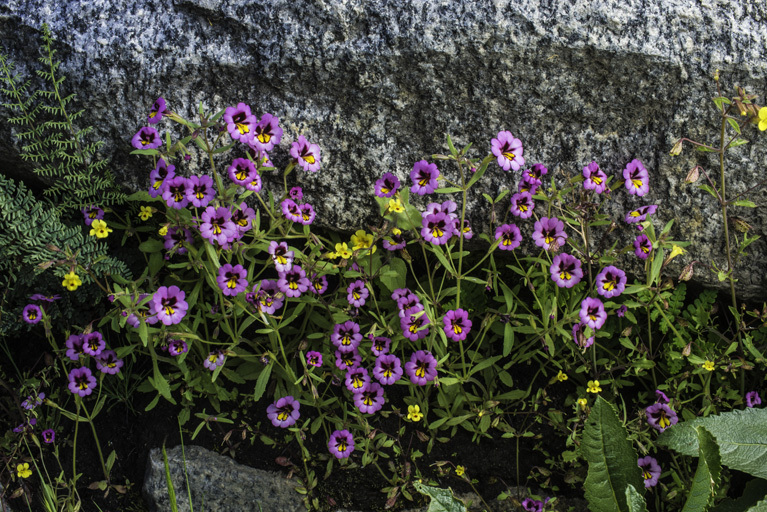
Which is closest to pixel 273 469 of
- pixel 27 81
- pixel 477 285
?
pixel 477 285

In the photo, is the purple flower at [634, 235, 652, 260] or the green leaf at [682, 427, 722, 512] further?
the purple flower at [634, 235, 652, 260]

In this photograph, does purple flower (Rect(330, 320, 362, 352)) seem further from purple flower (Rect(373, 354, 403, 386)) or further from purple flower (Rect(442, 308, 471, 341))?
purple flower (Rect(442, 308, 471, 341))

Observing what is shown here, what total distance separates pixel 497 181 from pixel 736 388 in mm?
1646

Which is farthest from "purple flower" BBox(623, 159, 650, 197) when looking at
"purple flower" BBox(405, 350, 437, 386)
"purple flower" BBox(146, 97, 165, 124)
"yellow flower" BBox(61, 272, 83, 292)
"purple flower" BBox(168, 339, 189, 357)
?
"yellow flower" BBox(61, 272, 83, 292)

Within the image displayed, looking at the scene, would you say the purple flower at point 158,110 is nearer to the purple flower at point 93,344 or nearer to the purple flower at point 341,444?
the purple flower at point 93,344

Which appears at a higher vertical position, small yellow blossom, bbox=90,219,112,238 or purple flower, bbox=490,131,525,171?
purple flower, bbox=490,131,525,171

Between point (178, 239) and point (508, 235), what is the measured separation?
161 centimetres

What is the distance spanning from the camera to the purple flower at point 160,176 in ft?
9.48

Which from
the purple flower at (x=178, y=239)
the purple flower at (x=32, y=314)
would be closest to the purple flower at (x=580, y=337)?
the purple flower at (x=178, y=239)

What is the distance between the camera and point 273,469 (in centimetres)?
338

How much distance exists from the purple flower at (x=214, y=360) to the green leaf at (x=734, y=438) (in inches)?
80.9

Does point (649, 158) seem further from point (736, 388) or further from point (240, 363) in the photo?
Result: point (240, 363)

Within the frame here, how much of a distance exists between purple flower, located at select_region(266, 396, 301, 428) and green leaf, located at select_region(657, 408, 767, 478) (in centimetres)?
170

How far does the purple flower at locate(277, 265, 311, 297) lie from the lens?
120 inches
